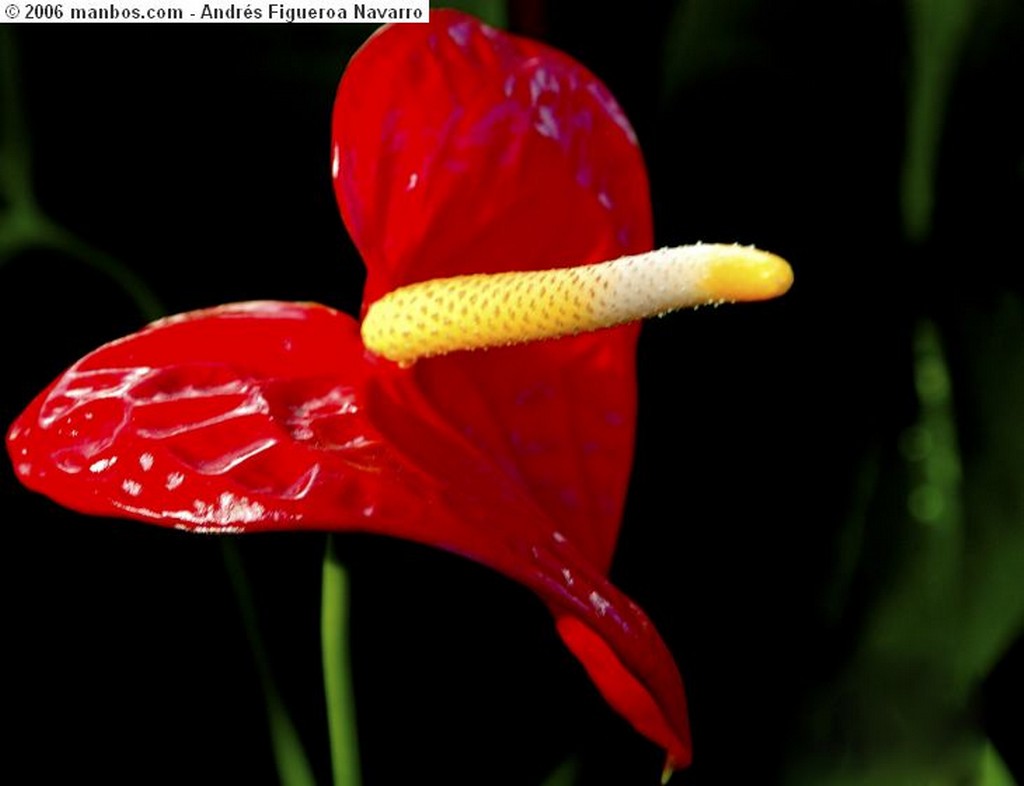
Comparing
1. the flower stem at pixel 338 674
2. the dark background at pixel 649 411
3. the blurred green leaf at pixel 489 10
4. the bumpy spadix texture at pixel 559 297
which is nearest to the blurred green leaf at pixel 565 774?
the dark background at pixel 649 411

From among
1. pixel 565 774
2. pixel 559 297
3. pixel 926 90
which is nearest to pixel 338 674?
pixel 565 774

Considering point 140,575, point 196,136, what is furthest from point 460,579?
point 196,136

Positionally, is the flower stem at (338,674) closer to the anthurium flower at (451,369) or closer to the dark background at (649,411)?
the dark background at (649,411)

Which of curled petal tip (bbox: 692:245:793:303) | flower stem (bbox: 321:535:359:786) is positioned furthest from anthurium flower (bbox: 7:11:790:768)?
flower stem (bbox: 321:535:359:786)

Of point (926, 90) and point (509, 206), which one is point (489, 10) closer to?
point (509, 206)

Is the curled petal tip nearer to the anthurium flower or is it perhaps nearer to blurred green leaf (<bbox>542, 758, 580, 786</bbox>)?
the anthurium flower
